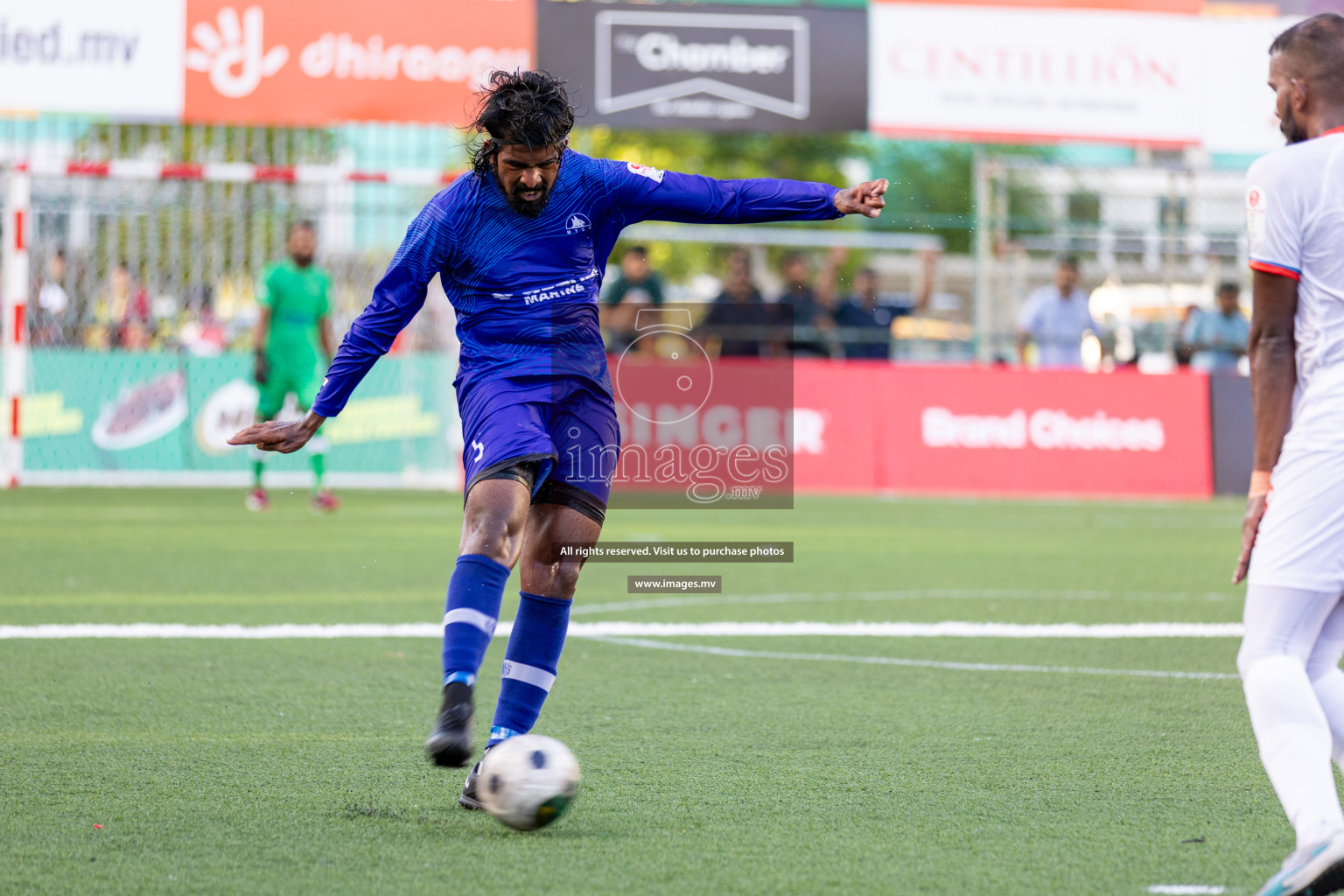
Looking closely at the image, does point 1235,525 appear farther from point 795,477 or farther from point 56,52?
point 56,52

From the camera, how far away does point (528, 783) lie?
12.7 feet

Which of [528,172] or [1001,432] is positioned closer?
[528,172]

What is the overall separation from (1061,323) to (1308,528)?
13778 mm

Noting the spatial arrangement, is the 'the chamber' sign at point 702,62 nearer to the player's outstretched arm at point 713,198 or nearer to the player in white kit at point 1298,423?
the player's outstretched arm at point 713,198

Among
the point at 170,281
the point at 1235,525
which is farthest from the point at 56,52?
the point at 1235,525

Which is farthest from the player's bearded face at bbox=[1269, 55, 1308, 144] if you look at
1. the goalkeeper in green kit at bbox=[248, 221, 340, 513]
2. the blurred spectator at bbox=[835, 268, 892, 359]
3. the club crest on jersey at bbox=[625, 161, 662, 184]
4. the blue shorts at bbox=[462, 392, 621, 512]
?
the blurred spectator at bbox=[835, 268, 892, 359]

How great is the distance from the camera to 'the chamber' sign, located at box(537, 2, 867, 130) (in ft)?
52.8

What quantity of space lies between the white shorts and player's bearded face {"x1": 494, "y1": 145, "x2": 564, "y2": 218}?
2.09m

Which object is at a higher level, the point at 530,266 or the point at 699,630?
the point at 530,266

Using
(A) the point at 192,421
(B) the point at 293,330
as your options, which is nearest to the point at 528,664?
(B) the point at 293,330

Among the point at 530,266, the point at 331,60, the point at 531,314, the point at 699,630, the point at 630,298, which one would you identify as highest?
the point at 331,60

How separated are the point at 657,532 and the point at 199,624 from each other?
515 cm

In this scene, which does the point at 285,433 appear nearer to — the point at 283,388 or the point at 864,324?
the point at 283,388

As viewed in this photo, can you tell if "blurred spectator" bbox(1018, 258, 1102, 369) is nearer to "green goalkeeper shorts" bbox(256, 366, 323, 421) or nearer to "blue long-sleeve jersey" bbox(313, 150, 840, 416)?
"green goalkeeper shorts" bbox(256, 366, 323, 421)
